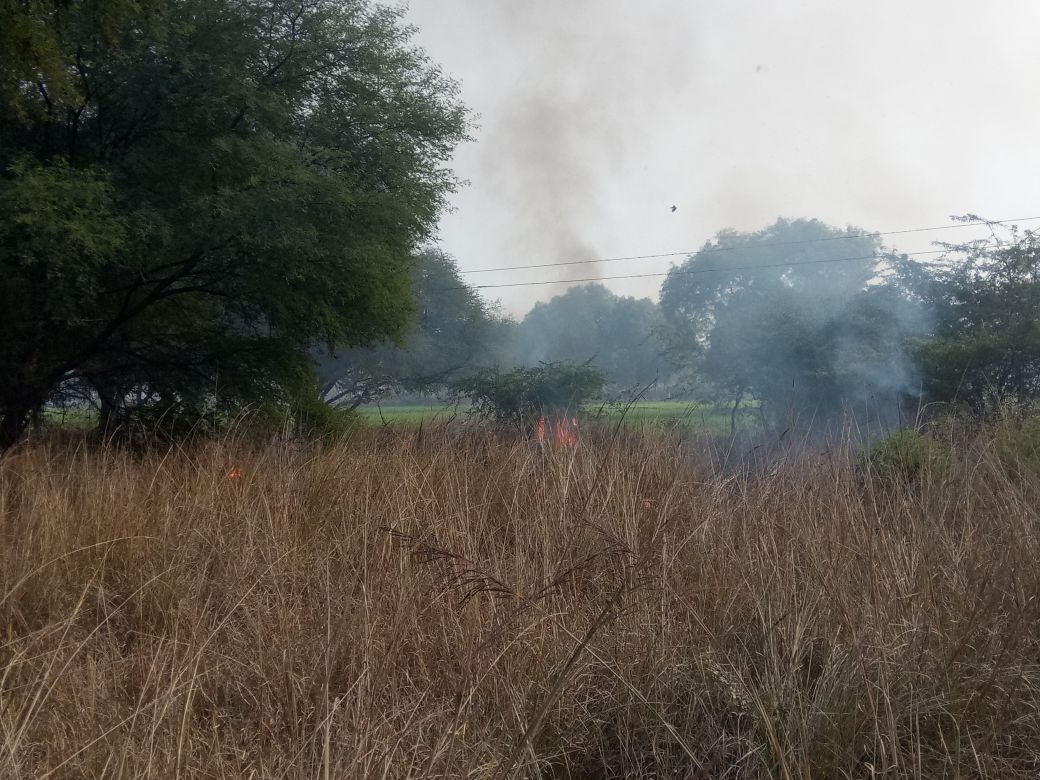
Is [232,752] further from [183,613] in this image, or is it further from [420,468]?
[420,468]

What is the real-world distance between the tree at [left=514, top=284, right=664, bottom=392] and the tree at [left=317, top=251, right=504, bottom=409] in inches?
101

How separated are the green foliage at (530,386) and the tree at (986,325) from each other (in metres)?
6.75

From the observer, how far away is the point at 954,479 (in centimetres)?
449

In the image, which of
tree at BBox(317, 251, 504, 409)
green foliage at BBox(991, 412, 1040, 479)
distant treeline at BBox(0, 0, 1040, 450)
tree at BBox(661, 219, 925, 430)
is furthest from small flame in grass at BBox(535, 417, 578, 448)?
tree at BBox(317, 251, 504, 409)

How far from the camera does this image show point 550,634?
3.33m

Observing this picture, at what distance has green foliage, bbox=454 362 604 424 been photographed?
19844mm

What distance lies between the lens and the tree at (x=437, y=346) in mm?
34688

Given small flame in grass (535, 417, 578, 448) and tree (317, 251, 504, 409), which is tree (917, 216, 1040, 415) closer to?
small flame in grass (535, 417, 578, 448)

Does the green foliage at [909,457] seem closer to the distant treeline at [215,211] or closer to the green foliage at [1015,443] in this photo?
the green foliage at [1015,443]

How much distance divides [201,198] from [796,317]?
16087mm

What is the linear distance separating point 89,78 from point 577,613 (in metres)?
11.0

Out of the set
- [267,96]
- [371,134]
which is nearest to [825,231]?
[371,134]

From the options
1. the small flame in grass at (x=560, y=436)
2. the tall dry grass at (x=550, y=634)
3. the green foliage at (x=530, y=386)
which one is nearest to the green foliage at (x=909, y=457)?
the tall dry grass at (x=550, y=634)

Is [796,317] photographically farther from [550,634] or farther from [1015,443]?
[550,634]
